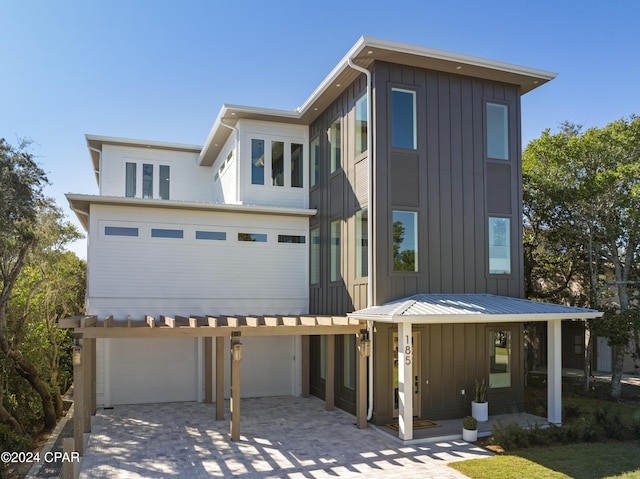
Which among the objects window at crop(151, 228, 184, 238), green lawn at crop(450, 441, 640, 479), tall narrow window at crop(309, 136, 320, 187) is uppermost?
tall narrow window at crop(309, 136, 320, 187)

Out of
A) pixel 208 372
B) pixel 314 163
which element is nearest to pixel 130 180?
pixel 314 163

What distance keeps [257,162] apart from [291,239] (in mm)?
2313

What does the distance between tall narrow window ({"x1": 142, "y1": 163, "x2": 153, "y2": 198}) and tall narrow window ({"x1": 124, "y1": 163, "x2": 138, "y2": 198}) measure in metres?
0.32

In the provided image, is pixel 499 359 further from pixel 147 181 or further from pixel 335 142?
pixel 147 181

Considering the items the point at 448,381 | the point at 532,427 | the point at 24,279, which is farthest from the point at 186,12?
the point at 532,427

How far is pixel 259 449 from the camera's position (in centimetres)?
910

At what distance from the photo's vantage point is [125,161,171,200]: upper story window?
17531 mm

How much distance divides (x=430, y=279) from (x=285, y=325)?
10.5 feet

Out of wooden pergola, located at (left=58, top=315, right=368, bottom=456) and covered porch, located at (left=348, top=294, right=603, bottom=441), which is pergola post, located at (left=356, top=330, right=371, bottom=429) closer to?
wooden pergola, located at (left=58, top=315, right=368, bottom=456)

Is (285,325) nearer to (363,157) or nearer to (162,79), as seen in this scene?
(363,157)

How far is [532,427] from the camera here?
9.80 m

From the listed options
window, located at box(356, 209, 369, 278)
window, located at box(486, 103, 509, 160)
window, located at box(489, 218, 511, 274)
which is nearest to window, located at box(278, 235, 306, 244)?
window, located at box(356, 209, 369, 278)

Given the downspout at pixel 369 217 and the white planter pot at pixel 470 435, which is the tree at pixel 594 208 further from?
the downspout at pixel 369 217

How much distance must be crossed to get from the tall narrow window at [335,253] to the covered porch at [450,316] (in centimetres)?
236
